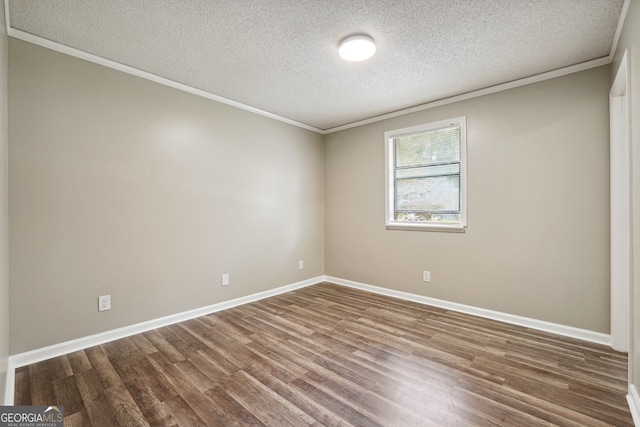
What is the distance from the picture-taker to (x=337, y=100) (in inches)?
138

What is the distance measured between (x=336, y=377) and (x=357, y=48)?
99.1 inches

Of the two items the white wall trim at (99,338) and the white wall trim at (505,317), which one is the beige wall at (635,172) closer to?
the white wall trim at (505,317)

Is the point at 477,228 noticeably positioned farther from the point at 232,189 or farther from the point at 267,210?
the point at 232,189

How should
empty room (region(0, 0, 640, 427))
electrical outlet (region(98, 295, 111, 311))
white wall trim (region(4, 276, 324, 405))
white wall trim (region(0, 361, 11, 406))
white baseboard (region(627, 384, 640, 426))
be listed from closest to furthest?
white baseboard (region(627, 384, 640, 426)), white wall trim (region(0, 361, 11, 406)), empty room (region(0, 0, 640, 427)), white wall trim (region(4, 276, 324, 405)), electrical outlet (region(98, 295, 111, 311))

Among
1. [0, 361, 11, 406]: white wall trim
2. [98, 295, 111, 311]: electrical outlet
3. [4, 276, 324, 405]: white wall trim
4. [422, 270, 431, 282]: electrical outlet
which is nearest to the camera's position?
[0, 361, 11, 406]: white wall trim

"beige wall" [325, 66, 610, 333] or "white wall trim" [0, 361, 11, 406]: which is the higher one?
"beige wall" [325, 66, 610, 333]

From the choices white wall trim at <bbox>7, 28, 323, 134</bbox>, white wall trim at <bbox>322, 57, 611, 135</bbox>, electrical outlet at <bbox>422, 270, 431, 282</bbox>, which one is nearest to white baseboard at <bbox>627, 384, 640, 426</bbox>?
electrical outlet at <bbox>422, 270, 431, 282</bbox>

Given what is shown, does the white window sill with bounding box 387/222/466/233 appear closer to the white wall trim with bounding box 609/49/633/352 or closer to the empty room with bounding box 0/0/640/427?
the empty room with bounding box 0/0/640/427

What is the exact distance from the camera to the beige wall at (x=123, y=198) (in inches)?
87.5

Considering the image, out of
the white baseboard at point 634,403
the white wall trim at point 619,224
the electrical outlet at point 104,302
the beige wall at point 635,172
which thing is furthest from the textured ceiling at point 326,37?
the white baseboard at point 634,403

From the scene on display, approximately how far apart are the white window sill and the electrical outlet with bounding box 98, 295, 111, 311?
129 inches

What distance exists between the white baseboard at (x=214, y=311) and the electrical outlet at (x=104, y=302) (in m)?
0.22

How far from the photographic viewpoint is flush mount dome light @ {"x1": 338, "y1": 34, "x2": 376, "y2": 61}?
7.22 feet

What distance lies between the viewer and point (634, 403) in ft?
5.53
